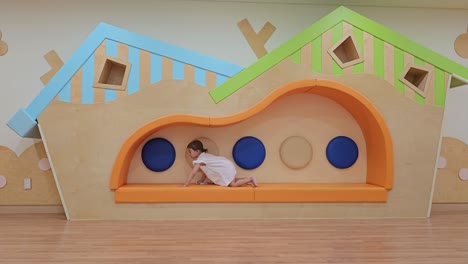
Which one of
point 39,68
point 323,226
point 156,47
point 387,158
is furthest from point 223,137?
point 39,68

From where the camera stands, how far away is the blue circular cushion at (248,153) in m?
4.57

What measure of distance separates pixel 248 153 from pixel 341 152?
4.13 feet

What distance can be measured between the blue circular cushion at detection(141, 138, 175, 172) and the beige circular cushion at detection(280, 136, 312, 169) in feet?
4.95

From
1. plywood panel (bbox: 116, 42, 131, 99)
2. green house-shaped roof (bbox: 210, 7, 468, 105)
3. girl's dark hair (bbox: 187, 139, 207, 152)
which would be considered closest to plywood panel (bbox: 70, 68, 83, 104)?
plywood panel (bbox: 116, 42, 131, 99)

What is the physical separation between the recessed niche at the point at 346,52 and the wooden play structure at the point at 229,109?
1cm

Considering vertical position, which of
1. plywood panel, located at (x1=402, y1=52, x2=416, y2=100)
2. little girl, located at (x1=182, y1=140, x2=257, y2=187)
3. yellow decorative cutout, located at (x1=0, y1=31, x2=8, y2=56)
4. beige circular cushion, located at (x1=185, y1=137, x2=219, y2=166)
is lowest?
little girl, located at (x1=182, y1=140, x2=257, y2=187)

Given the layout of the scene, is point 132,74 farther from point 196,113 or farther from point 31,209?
point 31,209

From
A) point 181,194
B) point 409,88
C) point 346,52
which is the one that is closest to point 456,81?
point 409,88

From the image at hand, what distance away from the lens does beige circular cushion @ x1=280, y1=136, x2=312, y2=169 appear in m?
4.63

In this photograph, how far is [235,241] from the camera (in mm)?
3152

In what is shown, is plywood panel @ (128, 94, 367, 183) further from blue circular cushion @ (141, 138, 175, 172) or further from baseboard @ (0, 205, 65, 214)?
baseboard @ (0, 205, 65, 214)

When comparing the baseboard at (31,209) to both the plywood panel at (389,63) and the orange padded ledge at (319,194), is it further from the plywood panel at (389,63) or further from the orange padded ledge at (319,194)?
the plywood panel at (389,63)

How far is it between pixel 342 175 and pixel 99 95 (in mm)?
3296

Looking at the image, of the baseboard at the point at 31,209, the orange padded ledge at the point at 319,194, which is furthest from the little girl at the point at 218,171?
the baseboard at the point at 31,209
